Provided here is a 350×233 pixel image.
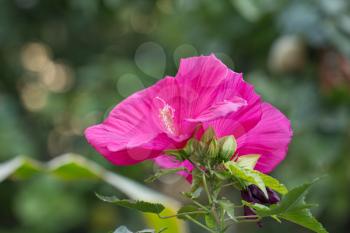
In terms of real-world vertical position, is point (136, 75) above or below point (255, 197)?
below

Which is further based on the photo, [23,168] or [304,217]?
[23,168]

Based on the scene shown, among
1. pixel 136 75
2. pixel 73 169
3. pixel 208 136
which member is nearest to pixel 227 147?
pixel 208 136

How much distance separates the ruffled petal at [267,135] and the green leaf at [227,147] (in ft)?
0.09

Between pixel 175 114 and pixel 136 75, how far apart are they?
2.57 meters

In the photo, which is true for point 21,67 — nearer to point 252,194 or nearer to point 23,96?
point 23,96

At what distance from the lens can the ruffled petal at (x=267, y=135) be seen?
61 cm

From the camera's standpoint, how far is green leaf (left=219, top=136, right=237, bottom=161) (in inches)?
22.5

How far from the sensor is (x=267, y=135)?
2.01 ft

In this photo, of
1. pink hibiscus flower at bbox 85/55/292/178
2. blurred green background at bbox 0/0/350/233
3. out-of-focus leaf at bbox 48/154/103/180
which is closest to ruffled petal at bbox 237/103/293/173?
pink hibiscus flower at bbox 85/55/292/178

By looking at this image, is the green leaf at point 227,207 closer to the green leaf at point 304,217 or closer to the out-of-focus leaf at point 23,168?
the green leaf at point 304,217

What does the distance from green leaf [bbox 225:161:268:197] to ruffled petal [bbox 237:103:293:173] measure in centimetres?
5

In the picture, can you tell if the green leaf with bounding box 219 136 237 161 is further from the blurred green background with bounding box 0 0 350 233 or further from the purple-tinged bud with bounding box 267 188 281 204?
the blurred green background with bounding box 0 0 350 233

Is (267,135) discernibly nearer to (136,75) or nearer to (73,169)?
(73,169)

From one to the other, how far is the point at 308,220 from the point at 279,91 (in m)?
1.84
